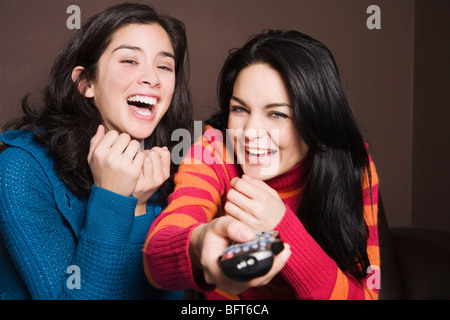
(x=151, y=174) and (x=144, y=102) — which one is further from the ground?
(x=144, y=102)

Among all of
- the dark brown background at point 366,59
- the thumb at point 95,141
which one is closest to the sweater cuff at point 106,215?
the thumb at point 95,141

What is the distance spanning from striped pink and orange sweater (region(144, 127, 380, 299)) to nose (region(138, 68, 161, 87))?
0.66ft

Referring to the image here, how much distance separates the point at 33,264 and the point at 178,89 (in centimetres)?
66

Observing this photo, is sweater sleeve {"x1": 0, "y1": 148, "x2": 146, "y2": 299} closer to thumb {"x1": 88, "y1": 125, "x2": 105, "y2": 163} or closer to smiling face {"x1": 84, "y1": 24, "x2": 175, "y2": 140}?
thumb {"x1": 88, "y1": 125, "x2": 105, "y2": 163}

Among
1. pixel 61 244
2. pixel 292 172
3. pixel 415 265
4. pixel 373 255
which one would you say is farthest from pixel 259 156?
pixel 415 265

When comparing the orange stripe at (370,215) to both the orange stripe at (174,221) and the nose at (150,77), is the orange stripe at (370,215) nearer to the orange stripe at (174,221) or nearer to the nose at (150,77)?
the orange stripe at (174,221)

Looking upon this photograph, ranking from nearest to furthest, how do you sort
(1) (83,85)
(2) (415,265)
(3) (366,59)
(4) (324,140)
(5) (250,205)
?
1. (5) (250,205)
2. (4) (324,140)
3. (1) (83,85)
4. (2) (415,265)
5. (3) (366,59)

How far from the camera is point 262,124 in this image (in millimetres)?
956

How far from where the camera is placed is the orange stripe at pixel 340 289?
2.76ft

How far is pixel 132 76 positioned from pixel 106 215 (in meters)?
0.37

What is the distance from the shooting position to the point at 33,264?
88 cm

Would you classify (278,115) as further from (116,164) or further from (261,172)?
(116,164)
